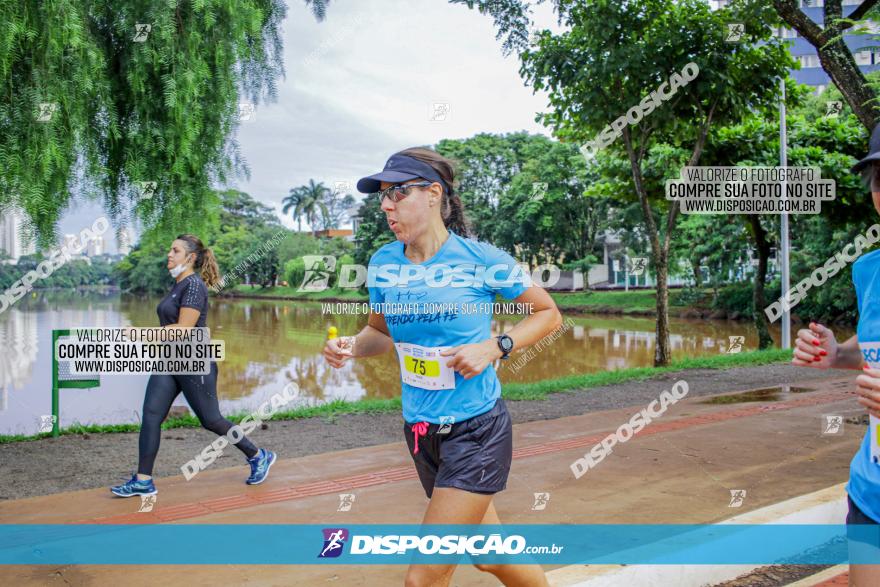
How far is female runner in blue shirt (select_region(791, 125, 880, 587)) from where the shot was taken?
205 cm

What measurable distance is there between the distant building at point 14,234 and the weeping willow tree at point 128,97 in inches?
3.3

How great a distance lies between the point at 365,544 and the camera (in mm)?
4223

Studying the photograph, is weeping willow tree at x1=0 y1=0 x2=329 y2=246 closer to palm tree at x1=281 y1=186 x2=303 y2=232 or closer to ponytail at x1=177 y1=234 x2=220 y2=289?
ponytail at x1=177 y1=234 x2=220 y2=289

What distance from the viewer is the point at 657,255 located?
550 inches

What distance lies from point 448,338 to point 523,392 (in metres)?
8.09

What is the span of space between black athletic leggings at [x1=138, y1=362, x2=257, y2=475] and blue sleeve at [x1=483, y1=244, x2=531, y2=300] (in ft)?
10.9

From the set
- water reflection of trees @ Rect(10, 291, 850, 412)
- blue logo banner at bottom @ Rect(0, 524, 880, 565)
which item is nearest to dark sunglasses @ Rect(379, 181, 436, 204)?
blue logo banner at bottom @ Rect(0, 524, 880, 565)

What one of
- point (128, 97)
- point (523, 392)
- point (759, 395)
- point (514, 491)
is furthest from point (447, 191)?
point (759, 395)

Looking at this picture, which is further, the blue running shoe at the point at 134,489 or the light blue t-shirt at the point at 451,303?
the blue running shoe at the point at 134,489

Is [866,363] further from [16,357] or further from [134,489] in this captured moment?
[16,357]

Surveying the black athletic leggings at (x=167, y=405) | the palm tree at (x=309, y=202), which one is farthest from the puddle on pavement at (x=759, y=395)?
the palm tree at (x=309, y=202)

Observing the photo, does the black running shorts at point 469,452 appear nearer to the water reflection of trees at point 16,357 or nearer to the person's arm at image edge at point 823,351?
the person's arm at image edge at point 823,351

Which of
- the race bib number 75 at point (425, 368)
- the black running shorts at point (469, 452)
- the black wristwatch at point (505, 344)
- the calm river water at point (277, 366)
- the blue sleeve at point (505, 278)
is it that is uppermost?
the blue sleeve at point (505, 278)

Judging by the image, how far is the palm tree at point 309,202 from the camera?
8950cm
